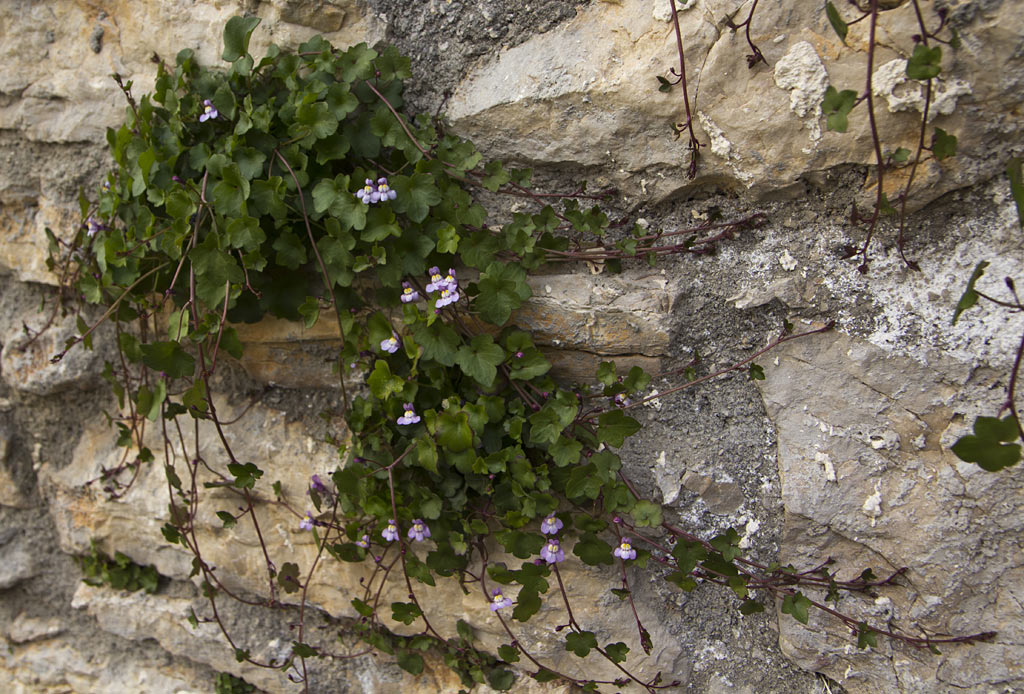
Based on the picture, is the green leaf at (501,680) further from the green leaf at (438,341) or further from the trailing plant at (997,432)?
the trailing plant at (997,432)

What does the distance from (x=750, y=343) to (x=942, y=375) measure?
0.93 ft

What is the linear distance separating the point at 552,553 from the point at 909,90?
0.89m

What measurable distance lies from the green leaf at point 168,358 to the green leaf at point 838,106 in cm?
108

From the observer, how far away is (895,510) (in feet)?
3.86

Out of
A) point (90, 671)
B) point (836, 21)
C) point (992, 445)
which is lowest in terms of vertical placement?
point (90, 671)

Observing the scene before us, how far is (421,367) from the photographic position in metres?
1.31

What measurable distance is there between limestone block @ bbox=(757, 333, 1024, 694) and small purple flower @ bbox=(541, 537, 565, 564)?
0.38m

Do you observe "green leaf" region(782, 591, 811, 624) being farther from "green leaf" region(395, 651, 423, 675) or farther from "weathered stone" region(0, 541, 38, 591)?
"weathered stone" region(0, 541, 38, 591)

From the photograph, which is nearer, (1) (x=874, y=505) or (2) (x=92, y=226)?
(1) (x=874, y=505)

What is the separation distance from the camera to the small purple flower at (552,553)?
50.4 inches

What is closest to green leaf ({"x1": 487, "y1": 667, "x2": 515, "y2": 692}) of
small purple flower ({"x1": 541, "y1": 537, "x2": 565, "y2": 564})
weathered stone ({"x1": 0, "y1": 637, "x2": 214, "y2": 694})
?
small purple flower ({"x1": 541, "y1": 537, "x2": 565, "y2": 564})

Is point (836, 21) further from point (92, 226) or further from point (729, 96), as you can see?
point (92, 226)

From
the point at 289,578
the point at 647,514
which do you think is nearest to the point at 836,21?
the point at 647,514

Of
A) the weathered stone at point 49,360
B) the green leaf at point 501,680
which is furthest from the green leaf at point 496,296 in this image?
the weathered stone at point 49,360
